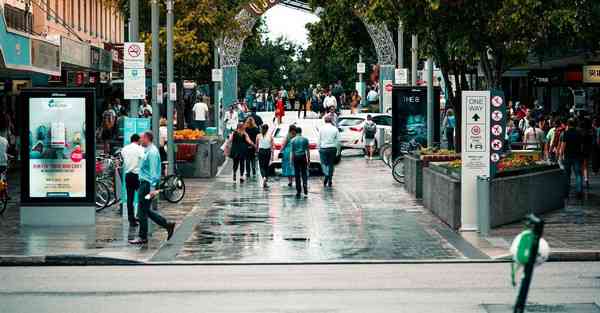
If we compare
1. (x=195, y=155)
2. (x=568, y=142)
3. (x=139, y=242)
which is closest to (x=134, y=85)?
(x=139, y=242)

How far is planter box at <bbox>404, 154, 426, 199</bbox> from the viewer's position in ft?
95.2

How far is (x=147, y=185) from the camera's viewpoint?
20.2 metres

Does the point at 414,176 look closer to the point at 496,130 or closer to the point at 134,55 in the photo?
the point at 496,130

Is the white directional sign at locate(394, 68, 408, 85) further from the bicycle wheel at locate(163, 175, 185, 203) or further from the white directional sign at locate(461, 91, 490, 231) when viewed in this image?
the white directional sign at locate(461, 91, 490, 231)

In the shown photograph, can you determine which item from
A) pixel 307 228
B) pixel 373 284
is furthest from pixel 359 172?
pixel 373 284

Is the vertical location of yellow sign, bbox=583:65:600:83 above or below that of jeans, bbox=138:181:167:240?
above

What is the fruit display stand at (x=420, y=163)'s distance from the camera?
28562 millimetres

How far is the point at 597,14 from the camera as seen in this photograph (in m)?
26.1

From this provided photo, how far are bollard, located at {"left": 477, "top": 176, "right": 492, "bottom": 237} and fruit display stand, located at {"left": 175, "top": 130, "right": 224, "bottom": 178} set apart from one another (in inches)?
613

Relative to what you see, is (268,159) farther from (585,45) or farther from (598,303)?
(598,303)

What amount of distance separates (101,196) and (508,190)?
825 cm

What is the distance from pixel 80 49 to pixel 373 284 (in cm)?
2621

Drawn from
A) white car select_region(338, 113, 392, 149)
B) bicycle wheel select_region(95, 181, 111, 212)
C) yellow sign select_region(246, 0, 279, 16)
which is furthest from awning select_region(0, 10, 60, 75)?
yellow sign select_region(246, 0, 279, 16)

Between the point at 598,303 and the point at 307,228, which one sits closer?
the point at 598,303
